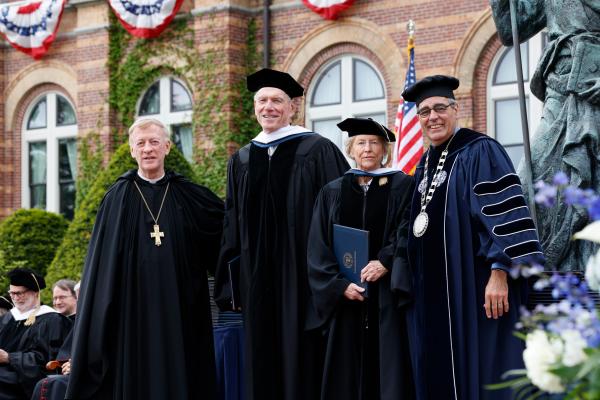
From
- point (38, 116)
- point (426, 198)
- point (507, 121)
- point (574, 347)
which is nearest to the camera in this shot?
point (574, 347)

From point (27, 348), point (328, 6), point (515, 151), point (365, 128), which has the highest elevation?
point (328, 6)

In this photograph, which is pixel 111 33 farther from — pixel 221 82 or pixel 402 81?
pixel 402 81

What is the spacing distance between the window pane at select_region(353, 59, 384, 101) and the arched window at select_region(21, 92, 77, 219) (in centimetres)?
664

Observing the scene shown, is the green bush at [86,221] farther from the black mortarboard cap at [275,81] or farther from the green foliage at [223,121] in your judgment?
the black mortarboard cap at [275,81]

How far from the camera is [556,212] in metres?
7.24

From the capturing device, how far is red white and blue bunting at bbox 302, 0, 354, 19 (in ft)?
68.4

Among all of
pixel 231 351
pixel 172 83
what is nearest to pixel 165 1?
pixel 172 83

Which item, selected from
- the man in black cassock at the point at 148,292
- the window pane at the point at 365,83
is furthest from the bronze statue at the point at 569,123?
the window pane at the point at 365,83

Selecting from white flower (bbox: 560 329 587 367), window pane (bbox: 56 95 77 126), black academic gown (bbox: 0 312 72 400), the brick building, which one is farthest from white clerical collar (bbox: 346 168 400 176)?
window pane (bbox: 56 95 77 126)

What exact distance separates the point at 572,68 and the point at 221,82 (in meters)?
15.1

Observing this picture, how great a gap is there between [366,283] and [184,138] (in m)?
16.6

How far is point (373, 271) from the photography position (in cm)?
682

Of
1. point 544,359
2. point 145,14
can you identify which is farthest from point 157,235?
point 145,14

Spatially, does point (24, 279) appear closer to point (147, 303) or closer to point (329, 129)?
point (147, 303)
